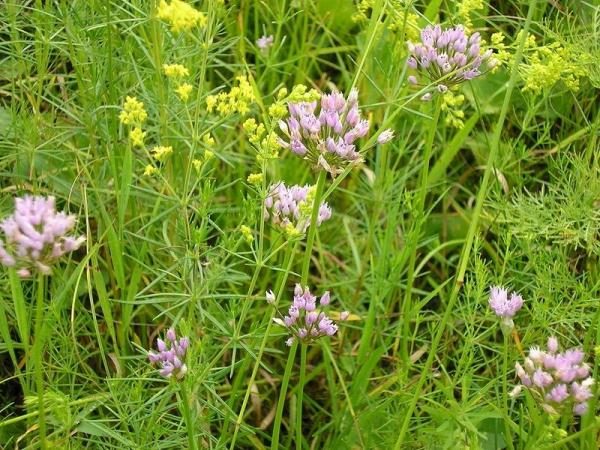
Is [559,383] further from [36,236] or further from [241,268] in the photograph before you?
[241,268]

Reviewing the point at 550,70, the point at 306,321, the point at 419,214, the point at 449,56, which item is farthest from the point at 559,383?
the point at 550,70

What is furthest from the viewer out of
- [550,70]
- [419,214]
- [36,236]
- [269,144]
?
[550,70]

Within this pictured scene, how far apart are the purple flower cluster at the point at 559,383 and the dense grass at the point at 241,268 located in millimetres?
172

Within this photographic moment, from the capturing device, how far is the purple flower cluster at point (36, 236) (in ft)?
5.06

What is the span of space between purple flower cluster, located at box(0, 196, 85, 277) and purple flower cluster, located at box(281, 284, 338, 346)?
1.78ft

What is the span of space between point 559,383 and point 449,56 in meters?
0.81

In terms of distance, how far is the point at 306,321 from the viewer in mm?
1941

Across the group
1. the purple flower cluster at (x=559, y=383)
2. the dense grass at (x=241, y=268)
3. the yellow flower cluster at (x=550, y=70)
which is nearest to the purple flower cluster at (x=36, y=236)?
the dense grass at (x=241, y=268)

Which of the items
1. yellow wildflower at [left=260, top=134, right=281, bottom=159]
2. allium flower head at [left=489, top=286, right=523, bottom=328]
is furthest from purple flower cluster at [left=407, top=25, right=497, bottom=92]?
allium flower head at [left=489, top=286, right=523, bottom=328]

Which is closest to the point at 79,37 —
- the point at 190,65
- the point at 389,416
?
the point at 190,65

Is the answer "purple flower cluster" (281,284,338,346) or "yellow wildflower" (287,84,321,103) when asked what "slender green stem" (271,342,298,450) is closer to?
"purple flower cluster" (281,284,338,346)

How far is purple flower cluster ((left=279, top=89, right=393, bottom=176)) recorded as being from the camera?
1827mm

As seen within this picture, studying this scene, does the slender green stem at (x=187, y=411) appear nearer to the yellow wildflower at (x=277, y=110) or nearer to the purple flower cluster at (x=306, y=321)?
the purple flower cluster at (x=306, y=321)

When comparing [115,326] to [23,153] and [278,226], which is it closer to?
[23,153]
